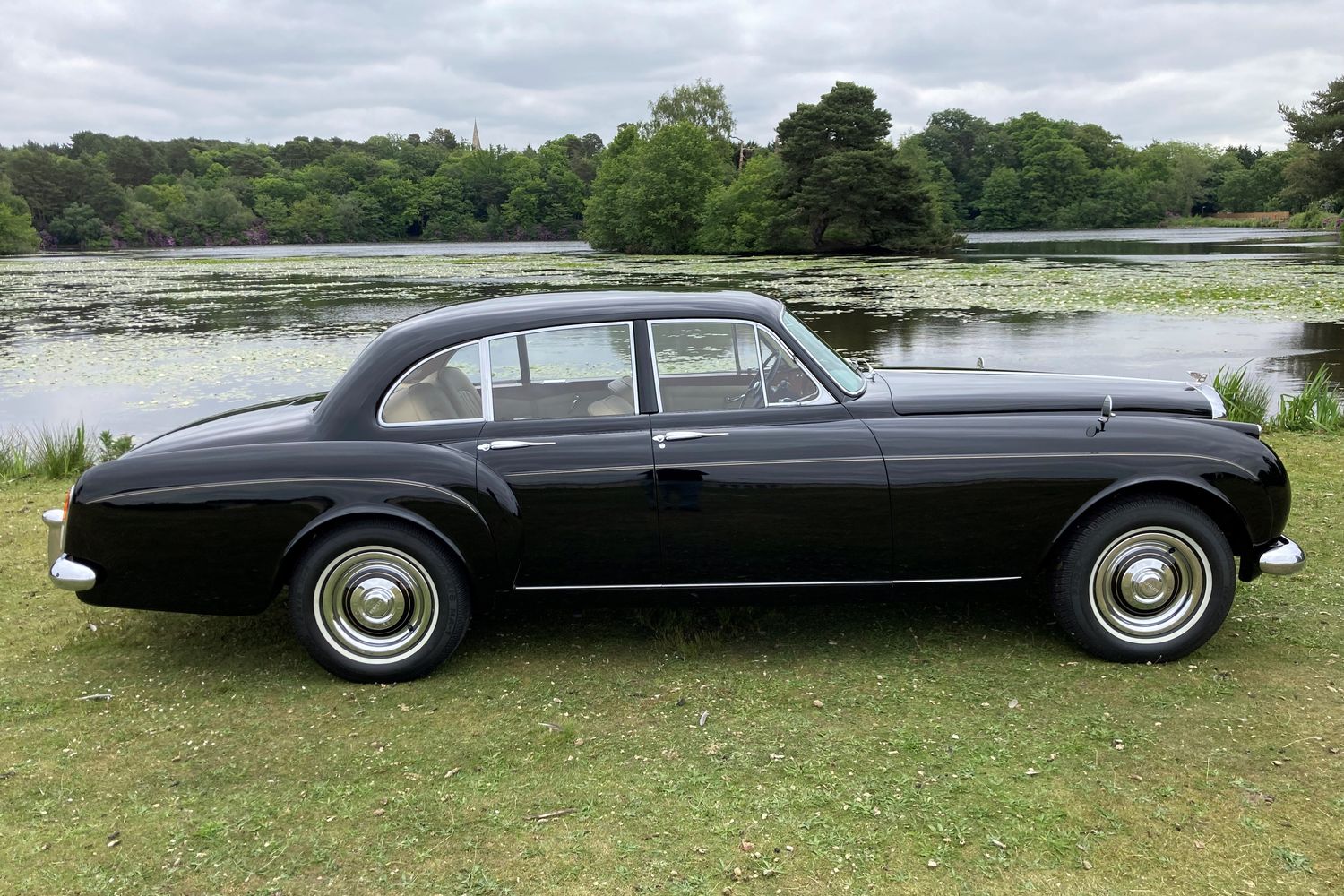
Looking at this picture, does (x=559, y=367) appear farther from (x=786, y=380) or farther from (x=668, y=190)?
(x=668, y=190)

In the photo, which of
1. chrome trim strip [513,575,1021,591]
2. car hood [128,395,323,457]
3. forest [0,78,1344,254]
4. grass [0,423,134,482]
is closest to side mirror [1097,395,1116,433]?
chrome trim strip [513,575,1021,591]

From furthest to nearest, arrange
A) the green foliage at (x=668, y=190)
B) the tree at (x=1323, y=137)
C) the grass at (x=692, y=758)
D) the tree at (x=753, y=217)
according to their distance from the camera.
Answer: the green foliage at (x=668, y=190) < the tree at (x=753, y=217) < the tree at (x=1323, y=137) < the grass at (x=692, y=758)

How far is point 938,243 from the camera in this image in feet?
209

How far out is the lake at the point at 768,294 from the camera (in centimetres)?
1423

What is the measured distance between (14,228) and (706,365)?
103 meters

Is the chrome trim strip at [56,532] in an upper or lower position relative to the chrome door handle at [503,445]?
lower

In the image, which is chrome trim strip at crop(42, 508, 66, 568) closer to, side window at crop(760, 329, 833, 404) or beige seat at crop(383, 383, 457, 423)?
beige seat at crop(383, 383, 457, 423)

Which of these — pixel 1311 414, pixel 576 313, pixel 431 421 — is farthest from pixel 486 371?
pixel 1311 414

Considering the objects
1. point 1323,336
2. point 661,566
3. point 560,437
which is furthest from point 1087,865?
point 1323,336

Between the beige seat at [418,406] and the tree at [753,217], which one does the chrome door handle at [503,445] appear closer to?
the beige seat at [418,406]

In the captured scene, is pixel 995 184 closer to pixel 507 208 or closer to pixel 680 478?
pixel 507 208

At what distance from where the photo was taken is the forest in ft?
209

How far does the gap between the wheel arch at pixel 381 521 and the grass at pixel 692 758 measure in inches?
16.5

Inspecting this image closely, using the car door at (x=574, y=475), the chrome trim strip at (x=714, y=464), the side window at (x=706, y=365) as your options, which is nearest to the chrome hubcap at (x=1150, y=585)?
the chrome trim strip at (x=714, y=464)
